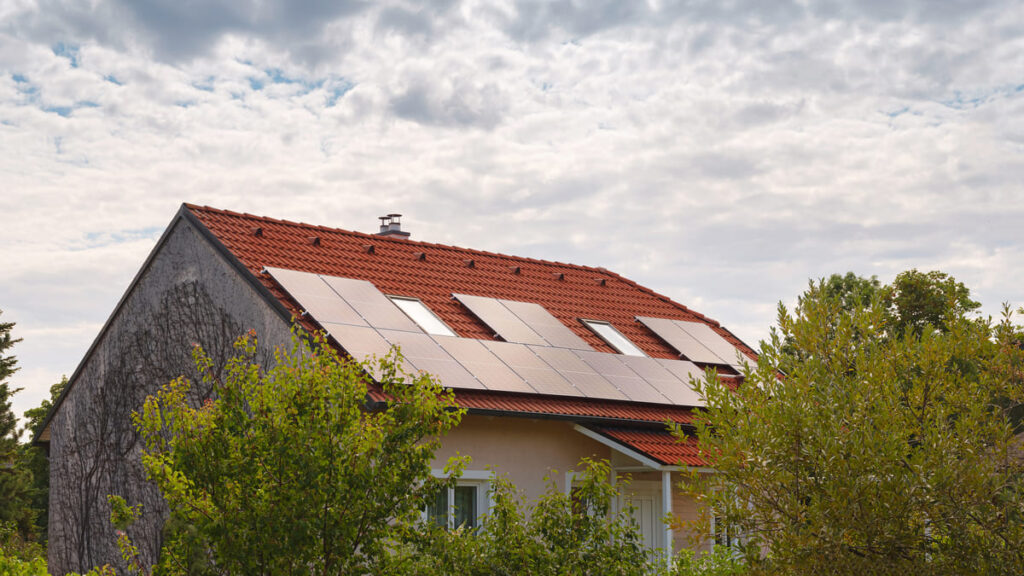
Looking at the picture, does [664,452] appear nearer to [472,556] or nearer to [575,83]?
[575,83]

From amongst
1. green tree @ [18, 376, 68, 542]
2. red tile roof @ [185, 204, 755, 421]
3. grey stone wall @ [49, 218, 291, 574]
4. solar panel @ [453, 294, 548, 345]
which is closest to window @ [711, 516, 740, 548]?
red tile roof @ [185, 204, 755, 421]

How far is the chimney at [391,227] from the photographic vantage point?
82.2 ft

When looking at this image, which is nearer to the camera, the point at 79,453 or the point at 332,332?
the point at 332,332

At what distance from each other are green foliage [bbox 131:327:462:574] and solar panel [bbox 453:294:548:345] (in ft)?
30.6

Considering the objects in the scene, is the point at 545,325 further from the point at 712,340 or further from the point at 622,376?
the point at 712,340

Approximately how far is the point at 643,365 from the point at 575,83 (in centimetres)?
647

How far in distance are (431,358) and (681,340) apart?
7.67 metres

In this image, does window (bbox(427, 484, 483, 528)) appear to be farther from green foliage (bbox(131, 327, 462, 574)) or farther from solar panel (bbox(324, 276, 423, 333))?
green foliage (bbox(131, 327, 462, 574))

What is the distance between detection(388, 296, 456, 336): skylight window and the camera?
1717 centimetres

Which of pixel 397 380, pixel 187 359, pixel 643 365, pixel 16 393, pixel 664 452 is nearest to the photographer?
pixel 397 380

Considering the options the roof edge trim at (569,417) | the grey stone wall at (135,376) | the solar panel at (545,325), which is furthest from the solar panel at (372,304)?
the solar panel at (545,325)

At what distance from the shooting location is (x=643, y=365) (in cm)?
1905

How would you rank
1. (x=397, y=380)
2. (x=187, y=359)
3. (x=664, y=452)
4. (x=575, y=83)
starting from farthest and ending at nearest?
(x=187, y=359), (x=664, y=452), (x=575, y=83), (x=397, y=380)

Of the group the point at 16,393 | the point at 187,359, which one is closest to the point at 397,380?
the point at 187,359
